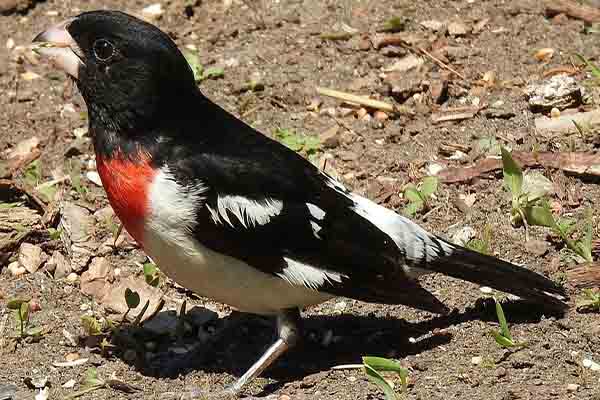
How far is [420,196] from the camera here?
6.73 metres

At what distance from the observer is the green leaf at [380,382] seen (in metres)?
5.22

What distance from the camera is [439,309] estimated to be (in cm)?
555

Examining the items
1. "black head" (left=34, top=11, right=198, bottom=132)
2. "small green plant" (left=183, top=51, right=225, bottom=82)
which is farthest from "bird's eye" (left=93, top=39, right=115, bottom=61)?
"small green plant" (left=183, top=51, right=225, bottom=82)

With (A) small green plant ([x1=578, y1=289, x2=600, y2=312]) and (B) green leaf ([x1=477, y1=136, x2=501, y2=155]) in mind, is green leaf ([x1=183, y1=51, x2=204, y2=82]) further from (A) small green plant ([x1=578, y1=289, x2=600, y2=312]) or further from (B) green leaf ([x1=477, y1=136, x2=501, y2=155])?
(A) small green plant ([x1=578, y1=289, x2=600, y2=312])

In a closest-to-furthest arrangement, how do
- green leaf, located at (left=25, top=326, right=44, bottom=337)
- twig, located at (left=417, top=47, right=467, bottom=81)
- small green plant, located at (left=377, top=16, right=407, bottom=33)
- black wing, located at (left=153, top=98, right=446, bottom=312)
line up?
1. black wing, located at (left=153, top=98, right=446, bottom=312)
2. green leaf, located at (left=25, top=326, right=44, bottom=337)
3. twig, located at (left=417, top=47, right=467, bottom=81)
4. small green plant, located at (left=377, top=16, right=407, bottom=33)

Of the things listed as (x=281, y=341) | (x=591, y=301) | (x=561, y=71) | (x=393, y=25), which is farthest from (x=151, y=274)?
(x=561, y=71)

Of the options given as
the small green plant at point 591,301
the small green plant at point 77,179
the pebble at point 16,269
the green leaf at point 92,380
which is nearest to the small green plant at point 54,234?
the pebble at point 16,269

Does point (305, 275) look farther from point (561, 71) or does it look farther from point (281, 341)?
point (561, 71)

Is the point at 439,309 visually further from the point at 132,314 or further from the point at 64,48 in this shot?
the point at 64,48

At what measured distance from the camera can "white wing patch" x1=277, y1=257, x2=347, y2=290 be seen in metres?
5.52

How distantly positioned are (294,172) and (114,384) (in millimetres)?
1421

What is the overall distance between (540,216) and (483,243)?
0.36m

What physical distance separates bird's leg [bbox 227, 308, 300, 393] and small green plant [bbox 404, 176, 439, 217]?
1.21 metres

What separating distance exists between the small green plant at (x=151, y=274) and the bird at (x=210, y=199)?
29.0 inches
